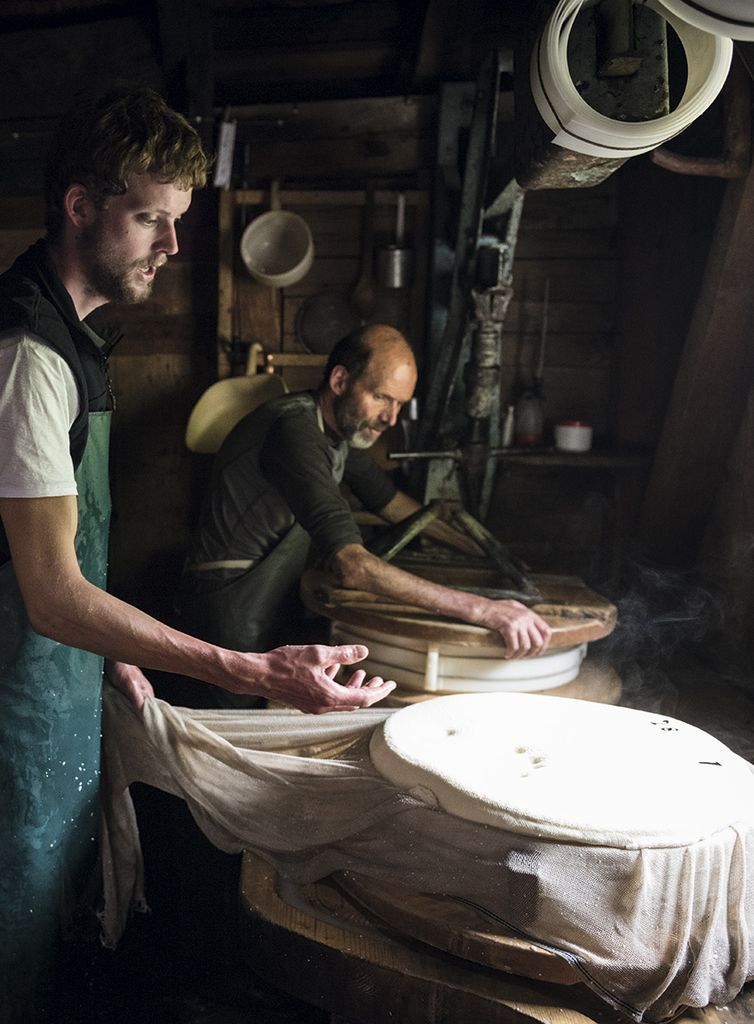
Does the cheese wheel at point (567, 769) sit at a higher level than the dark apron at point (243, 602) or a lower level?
higher

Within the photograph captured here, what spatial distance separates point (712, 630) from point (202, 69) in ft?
10.6

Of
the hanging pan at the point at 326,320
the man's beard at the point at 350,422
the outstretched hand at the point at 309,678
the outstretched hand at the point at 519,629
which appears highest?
the hanging pan at the point at 326,320

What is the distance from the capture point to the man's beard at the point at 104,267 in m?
1.84

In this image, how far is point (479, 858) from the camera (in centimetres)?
152

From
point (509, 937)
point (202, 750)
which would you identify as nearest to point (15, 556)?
point (202, 750)

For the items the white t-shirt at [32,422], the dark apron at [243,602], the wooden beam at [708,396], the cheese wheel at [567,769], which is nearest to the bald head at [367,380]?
the dark apron at [243,602]

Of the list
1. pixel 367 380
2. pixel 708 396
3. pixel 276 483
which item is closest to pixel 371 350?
pixel 367 380

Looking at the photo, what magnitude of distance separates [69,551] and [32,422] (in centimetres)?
24

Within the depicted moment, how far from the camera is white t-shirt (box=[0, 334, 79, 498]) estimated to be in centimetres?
157

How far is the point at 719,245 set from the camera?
298 cm

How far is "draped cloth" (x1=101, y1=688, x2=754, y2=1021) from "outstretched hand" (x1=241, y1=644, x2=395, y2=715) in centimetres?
18

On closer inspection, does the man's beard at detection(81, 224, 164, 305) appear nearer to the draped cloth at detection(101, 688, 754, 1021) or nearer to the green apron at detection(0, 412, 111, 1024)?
the green apron at detection(0, 412, 111, 1024)

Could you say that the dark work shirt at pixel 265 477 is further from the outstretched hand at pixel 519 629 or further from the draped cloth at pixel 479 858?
the draped cloth at pixel 479 858

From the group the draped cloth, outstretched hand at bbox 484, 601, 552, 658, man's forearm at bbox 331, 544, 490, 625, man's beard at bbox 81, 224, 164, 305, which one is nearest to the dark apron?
man's forearm at bbox 331, 544, 490, 625
